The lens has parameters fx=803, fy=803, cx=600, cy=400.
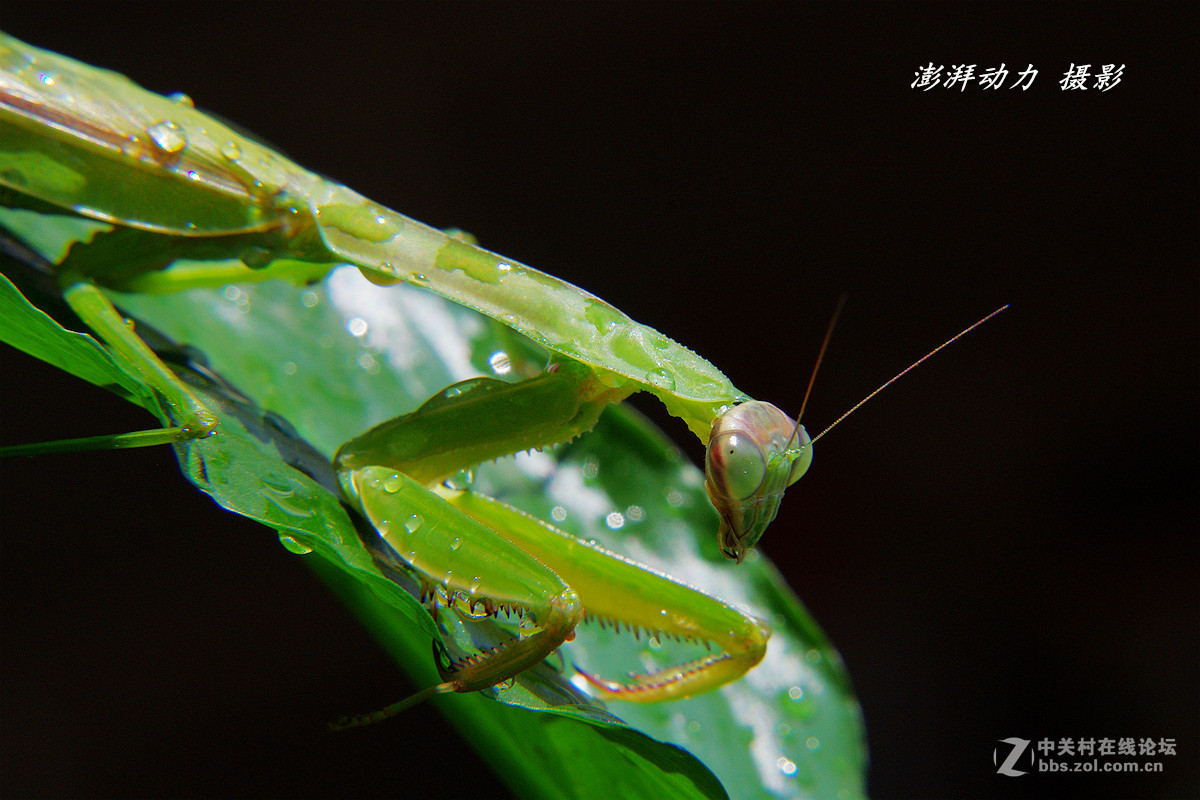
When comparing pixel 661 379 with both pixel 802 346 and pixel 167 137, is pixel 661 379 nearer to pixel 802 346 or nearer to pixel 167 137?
pixel 167 137

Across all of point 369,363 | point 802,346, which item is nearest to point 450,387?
point 369,363

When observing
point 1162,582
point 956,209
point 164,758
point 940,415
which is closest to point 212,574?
point 164,758

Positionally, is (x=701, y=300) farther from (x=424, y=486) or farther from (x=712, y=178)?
(x=424, y=486)

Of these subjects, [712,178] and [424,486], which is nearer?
[424,486]

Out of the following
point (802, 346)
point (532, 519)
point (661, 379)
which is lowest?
point (532, 519)

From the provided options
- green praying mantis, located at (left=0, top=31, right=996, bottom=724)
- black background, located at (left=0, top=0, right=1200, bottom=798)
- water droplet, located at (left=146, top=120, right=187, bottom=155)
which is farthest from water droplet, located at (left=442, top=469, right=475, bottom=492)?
black background, located at (left=0, top=0, right=1200, bottom=798)

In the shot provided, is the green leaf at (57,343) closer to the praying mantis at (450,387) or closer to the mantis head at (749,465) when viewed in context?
the praying mantis at (450,387)
